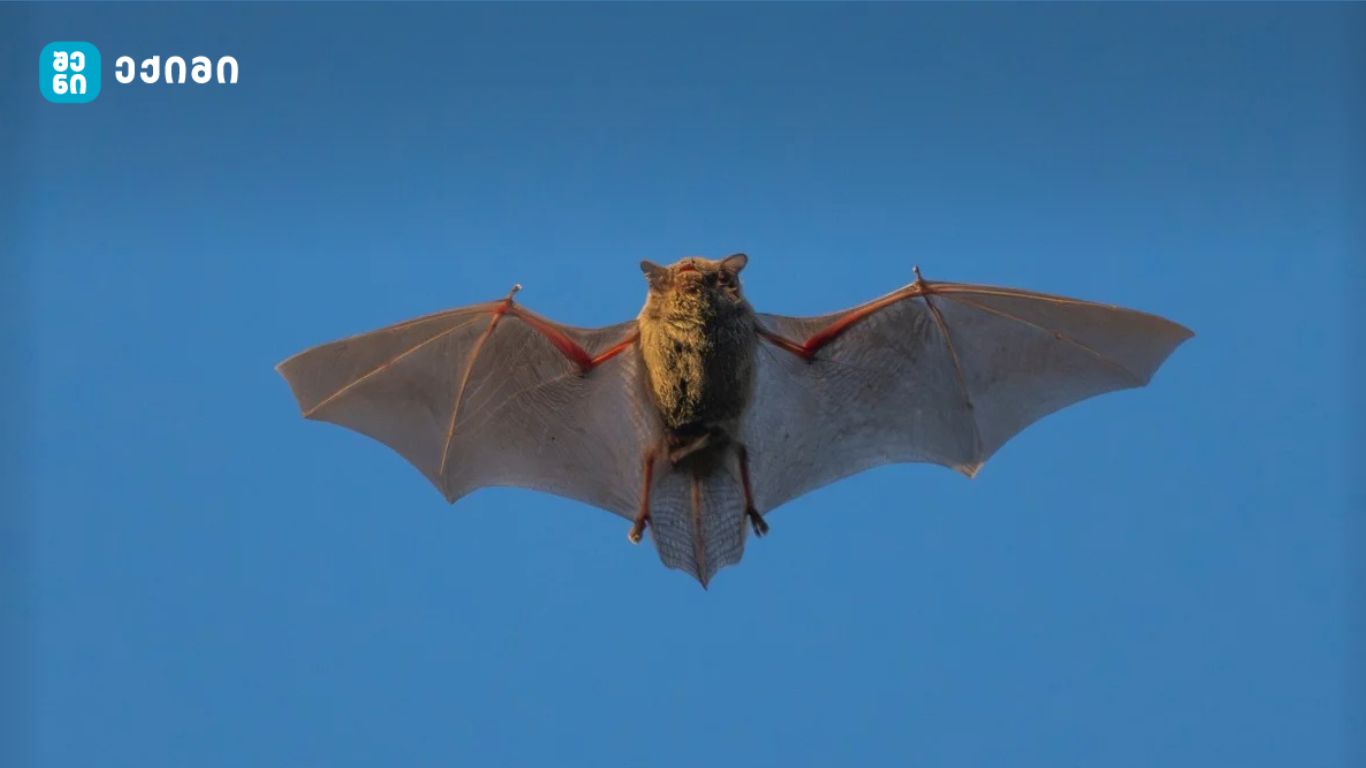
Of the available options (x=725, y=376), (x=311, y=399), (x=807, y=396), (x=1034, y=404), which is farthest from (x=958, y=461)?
(x=311, y=399)

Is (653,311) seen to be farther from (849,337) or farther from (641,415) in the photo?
(849,337)

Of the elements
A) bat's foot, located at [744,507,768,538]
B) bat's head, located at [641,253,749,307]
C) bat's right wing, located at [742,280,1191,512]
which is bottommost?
bat's foot, located at [744,507,768,538]

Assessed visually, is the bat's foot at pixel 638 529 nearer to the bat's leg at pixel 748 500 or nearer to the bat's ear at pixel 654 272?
the bat's leg at pixel 748 500

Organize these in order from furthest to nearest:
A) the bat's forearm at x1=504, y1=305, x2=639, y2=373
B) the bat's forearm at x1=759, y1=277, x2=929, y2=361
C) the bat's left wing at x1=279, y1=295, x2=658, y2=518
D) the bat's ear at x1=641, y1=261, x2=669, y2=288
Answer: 1. the bat's forearm at x1=759, y1=277, x2=929, y2=361
2. the bat's forearm at x1=504, y1=305, x2=639, y2=373
3. the bat's left wing at x1=279, y1=295, x2=658, y2=518
4. the bat's ear at x1=641, y1=261, x2=669, y2=288

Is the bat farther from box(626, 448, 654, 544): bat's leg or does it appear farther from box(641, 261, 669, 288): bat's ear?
box(641, 261, 669, 288): bat's ear

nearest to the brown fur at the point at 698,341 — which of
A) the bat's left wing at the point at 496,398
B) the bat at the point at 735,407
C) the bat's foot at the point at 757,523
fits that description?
the bat at the point at 735,407

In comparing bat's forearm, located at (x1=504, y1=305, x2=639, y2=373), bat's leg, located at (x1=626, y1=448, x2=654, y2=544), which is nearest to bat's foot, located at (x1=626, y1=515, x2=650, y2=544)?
bat's leg, located at (x1=626, y1=448, x2=654, y2=544)

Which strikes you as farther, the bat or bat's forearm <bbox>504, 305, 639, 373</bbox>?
bat's forearm <bbox>504, 305, 639, 373</bbox>

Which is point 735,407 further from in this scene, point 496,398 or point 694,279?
point 496,398
